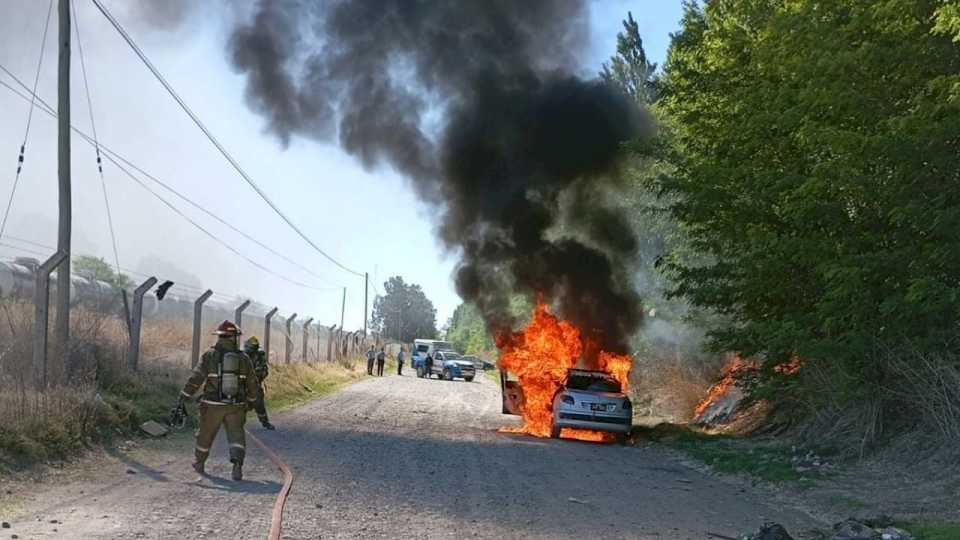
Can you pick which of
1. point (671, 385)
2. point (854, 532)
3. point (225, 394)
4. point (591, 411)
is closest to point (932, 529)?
point (854, 532)

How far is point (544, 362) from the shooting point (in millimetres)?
22266

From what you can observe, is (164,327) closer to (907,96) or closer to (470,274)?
(470,274)

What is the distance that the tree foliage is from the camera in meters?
11.7

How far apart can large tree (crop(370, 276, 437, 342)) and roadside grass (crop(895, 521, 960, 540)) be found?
113 metres

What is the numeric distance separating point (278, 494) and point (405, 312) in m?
129

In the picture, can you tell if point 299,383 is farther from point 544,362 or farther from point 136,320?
point 136,320

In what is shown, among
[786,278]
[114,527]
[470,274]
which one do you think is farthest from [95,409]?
[470,274]

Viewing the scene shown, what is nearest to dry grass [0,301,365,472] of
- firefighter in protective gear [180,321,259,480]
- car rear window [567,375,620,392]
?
firefighter in protective gear [180,321,259,480]

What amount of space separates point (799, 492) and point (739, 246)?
18.6 ft

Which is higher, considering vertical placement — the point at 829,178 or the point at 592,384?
the point at 829,178

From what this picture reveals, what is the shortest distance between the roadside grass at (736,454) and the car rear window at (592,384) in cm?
144

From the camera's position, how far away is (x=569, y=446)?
17.6 meters

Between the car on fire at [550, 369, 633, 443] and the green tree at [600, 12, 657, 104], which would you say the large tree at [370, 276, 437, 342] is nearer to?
the green tree at [600, 12, 657, 104]

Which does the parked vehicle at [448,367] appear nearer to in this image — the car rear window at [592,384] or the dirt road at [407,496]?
the car rear window at [592,384]
